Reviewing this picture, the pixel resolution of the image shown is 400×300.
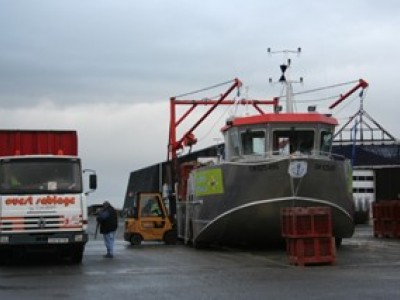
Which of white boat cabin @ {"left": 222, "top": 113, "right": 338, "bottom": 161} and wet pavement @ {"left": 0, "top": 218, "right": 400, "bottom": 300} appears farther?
white boat cabin @ {"left": 222, "top": 113, "right": 338, "bottom": 161}

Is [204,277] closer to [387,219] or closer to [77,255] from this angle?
[77,255]

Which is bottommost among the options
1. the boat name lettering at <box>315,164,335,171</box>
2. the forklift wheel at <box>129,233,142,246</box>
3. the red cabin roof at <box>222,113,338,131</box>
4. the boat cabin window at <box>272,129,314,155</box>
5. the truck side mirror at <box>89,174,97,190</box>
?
the forklift wheel at <box>129,233,142,246</box>

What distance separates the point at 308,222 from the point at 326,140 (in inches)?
241

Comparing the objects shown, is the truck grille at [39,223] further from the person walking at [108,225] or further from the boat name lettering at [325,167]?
the boat name lettering at [325,167]

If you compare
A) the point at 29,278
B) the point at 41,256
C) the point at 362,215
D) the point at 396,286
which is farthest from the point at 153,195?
the point at 362,215

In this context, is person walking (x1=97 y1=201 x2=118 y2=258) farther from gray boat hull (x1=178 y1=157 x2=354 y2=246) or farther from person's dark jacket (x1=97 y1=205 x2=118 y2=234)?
gray boat hull (x1=178 y1=157 x2=354 y2=246)

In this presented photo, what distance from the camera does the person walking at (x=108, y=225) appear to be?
2155cm

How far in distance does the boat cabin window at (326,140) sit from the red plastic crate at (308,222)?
18.4ft

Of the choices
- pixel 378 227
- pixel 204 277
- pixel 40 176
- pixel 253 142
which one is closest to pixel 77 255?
pixel 40 176

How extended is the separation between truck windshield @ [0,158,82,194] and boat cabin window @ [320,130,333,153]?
826 cm

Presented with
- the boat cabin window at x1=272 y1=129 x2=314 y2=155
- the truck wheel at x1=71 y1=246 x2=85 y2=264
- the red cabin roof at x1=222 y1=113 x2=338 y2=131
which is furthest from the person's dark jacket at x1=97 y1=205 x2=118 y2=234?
the boat cabin window at x1=272 y1=129 x2=314 y2=155

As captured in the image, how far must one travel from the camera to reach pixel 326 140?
23438 millimetres

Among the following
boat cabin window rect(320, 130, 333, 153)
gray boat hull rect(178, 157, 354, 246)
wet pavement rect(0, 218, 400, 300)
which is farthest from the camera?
boat cabin window rect(320, 130, 333, 153)

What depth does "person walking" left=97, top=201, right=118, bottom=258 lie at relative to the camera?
21547 mm
